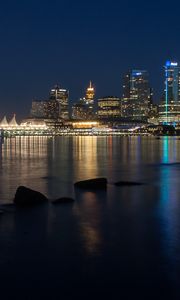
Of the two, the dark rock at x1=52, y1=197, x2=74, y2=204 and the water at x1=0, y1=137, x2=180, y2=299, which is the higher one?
the dark rock at x1=52, y1=197, x2=74, y2=204

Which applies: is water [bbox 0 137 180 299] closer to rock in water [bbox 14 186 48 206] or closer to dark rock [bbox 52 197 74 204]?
dark rock [bbox 52 197 74 204]

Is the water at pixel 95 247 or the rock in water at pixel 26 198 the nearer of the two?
the water at pixel 95 247

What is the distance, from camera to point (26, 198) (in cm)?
1531

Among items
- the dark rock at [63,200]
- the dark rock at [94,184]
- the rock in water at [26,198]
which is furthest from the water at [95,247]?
the dark rock at [94,184]

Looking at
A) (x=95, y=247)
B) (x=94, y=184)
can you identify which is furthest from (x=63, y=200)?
(x=95, y=247)

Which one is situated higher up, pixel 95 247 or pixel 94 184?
pixel 94 184

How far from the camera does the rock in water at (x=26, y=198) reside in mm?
15219

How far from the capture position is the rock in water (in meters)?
15.2

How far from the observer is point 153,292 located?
772 cm

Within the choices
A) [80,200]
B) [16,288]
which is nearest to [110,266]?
[16,288]

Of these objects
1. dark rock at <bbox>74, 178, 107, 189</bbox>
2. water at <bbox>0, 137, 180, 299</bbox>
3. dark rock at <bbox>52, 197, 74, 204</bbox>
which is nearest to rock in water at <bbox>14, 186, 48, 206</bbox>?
dark rock at <bbox>52, 197, 74, 204</bbox>

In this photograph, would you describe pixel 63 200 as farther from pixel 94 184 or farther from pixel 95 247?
pixel 95 247

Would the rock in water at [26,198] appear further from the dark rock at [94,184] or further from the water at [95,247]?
the dark rock at [94,184]

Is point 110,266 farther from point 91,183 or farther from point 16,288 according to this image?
point 91,183
